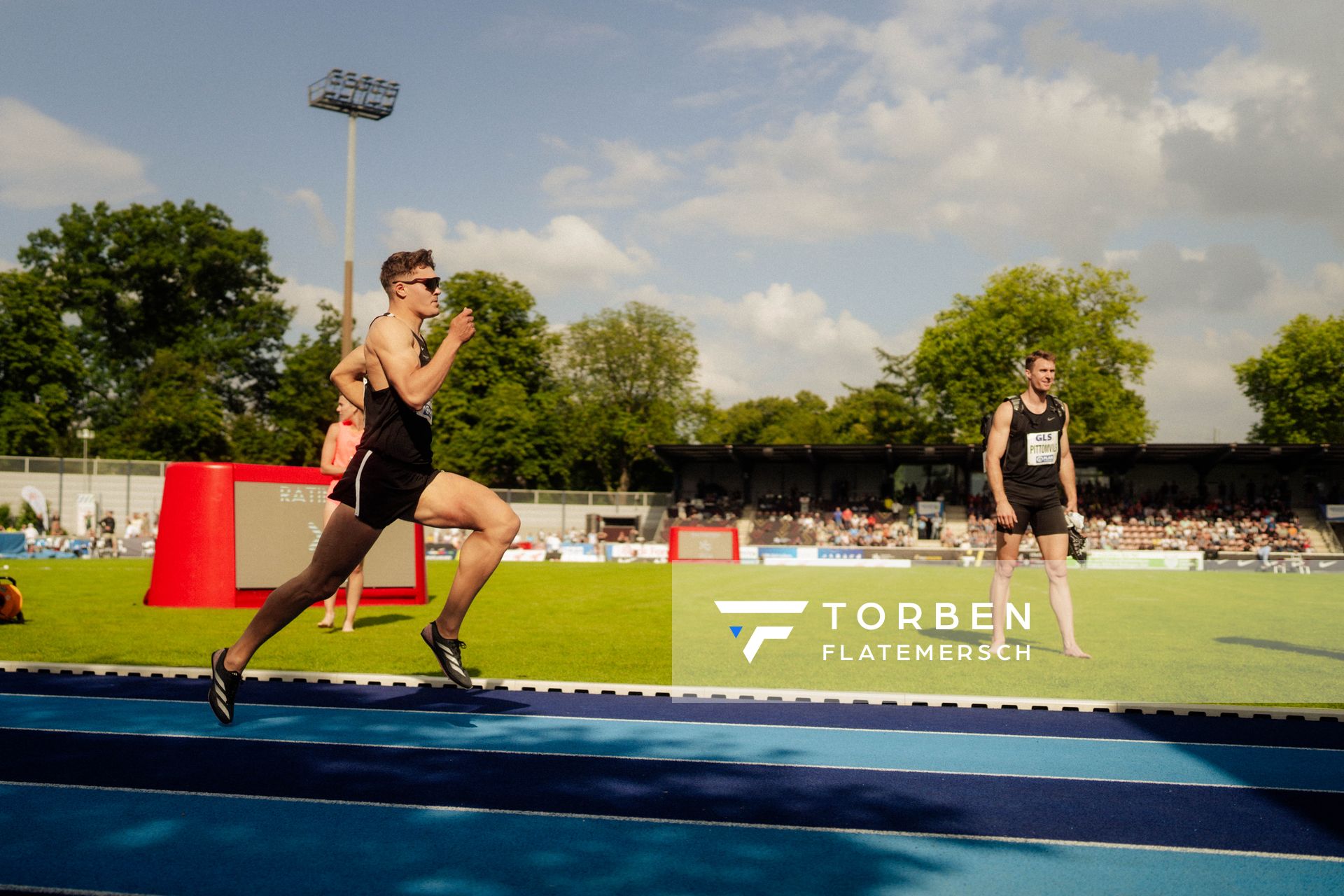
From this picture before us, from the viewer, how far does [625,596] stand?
57.4ft

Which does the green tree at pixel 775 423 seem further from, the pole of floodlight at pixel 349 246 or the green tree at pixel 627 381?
the pole of floodlight at pixel 349 246

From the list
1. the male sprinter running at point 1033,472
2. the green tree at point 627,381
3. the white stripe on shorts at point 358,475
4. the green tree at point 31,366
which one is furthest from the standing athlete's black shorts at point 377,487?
the green tree at point 627,381

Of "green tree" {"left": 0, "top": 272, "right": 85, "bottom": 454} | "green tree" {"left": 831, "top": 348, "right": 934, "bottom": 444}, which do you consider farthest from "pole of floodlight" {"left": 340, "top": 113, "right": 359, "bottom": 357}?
"green tree" {"left": 831, "top": 348, "right": 934, "bottom": 444}

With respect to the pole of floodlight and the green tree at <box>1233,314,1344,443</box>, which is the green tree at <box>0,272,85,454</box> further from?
the green tree at <box>1233,314,1344,443</box>

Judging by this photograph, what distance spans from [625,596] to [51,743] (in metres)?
12.8

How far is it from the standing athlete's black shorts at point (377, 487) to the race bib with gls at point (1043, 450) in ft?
16.9

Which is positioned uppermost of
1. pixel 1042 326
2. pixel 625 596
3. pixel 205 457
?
pixel 1042 326

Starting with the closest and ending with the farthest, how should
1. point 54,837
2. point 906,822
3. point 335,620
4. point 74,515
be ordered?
point 54,837
point 906,822
point 335,620
point 74,515

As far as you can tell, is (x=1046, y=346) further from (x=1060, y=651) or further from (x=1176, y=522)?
(x=1060, y=651)

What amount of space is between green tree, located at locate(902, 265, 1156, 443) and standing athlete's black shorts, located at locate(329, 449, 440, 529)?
50.8m

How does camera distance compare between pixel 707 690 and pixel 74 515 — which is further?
pixel 74 515

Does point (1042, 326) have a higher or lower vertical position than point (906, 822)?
higher

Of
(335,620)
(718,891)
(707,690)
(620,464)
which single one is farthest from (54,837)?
(620,464)

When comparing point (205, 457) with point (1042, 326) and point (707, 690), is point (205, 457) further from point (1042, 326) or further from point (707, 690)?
point (707, 690)
